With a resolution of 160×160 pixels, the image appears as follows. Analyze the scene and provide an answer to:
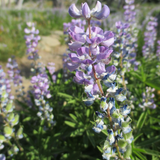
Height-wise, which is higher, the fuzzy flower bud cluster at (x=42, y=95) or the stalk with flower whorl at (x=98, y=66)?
the stalk with flower whorl at (x=98, y=66)

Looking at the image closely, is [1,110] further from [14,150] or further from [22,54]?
[22,54]

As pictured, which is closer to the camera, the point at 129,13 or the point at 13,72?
the point at 13,72

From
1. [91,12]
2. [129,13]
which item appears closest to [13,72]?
[91,12]

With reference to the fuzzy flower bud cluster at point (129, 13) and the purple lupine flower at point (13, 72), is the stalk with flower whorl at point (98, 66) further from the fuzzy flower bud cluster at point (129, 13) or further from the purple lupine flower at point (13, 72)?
the fuzzy flower bud cluster at point (129, 13)

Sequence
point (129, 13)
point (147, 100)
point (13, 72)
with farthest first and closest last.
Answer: point (129, 13)
point (13, 72)
point (147, 100)

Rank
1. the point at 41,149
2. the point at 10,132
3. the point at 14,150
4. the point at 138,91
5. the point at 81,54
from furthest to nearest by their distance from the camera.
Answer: the point at 138,91 → the point at 41,149 → the point at 14,150 → the point at 10,132 → the point at 81,54

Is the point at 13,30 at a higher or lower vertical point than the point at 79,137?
higher

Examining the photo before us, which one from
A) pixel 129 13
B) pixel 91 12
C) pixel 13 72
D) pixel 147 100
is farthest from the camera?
pixel 129 13

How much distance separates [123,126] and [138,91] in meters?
1.76

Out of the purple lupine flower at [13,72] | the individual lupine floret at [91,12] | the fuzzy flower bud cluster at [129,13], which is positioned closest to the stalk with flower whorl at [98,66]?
the individual lupine floret at [91,12]

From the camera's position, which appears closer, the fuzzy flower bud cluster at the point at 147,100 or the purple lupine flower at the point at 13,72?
the fuzzy flower bud cluster at the point at 147,100

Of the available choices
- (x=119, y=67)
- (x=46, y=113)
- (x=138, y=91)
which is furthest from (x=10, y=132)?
(x=138, y=91)

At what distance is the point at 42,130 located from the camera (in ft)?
7.29

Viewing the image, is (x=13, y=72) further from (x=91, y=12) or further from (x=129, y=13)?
(x=129, y=13)
